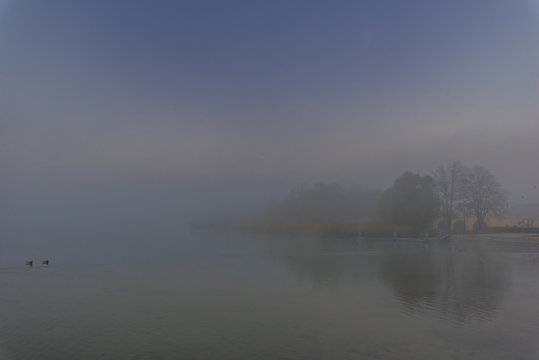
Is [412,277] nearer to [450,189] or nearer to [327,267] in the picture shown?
[327,267]

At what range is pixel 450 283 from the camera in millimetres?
19375

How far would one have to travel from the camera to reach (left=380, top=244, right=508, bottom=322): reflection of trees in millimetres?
14555

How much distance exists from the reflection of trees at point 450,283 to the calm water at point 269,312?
0.22 feet

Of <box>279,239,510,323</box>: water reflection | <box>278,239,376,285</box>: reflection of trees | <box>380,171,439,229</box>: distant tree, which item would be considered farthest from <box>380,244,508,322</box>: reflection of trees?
<box>380,171,439,229</box>: distant tree

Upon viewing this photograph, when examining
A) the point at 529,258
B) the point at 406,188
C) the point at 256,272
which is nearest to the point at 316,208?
the point at 406,188

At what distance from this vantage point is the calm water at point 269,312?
10.1 metres

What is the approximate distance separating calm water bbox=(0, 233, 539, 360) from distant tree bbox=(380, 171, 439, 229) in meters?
28.8

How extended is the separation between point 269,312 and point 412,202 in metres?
45.0

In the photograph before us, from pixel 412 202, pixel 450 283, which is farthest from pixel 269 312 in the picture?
pixel 412 202

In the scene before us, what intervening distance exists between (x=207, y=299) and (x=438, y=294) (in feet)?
31.4

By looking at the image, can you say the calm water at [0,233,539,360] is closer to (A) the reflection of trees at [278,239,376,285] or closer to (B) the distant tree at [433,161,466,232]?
(A) the reflection of trees at [278,239,376,285]

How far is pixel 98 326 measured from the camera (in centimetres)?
1200

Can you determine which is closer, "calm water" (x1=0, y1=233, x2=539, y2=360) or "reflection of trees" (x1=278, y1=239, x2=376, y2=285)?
"calm water" (x1=0, y1=233, x2=539, y2=360)

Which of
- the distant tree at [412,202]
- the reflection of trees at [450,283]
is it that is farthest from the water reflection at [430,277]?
the distant tree at [412,202]
